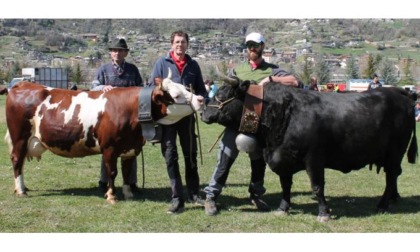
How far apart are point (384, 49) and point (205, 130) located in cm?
11646

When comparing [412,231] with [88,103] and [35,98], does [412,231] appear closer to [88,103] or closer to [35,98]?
[88,103]

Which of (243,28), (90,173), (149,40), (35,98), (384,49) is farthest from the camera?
(384,49)

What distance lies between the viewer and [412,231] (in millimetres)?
6668

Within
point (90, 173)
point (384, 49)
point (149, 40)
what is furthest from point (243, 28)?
point (90, 173)

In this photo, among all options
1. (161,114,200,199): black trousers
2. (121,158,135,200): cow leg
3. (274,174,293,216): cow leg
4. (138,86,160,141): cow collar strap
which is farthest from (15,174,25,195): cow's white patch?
(274,174,293,216): cow leg

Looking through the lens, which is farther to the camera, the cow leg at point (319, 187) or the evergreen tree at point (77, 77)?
the evergreen tree at point (77, 77)

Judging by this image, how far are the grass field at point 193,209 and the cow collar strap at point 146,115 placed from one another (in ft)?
3.59

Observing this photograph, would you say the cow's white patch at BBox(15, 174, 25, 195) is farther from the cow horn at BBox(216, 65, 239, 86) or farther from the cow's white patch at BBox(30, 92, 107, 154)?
the cow horn at BBox(216, 65, 239, 86)

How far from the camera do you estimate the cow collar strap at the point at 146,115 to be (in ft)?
25.1

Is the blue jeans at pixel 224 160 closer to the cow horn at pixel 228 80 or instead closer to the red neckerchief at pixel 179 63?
the cow horn at pixel 228 80

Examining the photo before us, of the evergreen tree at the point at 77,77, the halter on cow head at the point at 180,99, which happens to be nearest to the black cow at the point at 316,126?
the halter on cow head at the point at 180,99

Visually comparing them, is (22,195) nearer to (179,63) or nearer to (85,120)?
(85,120)

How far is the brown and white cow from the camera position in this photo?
7746 millimetres

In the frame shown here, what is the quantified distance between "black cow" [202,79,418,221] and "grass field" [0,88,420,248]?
1.61ft
